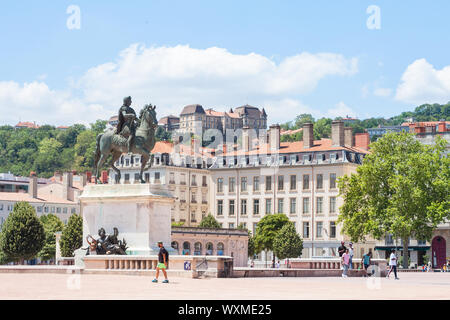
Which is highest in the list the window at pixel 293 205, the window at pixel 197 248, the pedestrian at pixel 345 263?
the window at pixel 293 205

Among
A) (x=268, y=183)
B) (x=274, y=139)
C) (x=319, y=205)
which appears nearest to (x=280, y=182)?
(x=268, y=183)

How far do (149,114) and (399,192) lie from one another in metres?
43.3

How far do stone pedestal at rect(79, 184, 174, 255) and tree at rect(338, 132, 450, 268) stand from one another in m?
40.9

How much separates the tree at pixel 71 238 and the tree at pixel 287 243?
23.4 meters

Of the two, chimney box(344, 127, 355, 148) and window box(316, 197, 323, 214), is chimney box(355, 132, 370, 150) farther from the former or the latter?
window box(316, 197, 323, 214)

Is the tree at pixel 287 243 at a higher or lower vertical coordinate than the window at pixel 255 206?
lower

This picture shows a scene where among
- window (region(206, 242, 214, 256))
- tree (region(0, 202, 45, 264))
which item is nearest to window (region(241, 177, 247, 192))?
window (region(206, 242, 214, 256))

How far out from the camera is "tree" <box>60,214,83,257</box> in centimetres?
8750

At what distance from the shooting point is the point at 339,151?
107875 millimetres

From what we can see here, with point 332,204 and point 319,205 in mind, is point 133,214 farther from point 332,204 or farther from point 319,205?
point 319,205

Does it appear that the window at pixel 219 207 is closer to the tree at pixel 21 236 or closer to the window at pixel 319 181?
the window at pixel 319 181

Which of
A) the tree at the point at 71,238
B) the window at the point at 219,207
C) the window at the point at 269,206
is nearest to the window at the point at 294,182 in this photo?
the window at the point at 269,206

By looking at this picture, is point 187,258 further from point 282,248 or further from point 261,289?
point 282,248

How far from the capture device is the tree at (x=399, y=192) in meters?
76.0
